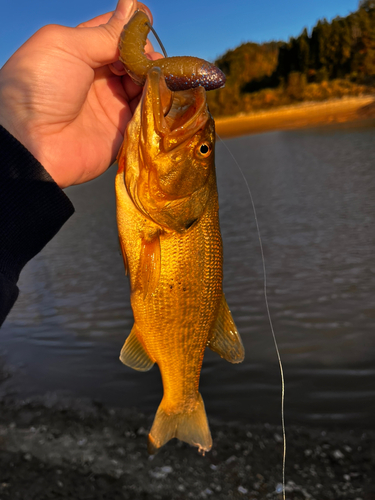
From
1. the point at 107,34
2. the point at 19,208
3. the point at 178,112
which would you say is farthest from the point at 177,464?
the point at 107,34

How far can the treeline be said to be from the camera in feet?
127

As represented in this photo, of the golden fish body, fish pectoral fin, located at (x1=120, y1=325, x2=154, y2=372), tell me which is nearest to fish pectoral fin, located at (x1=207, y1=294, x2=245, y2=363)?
the golden fish body

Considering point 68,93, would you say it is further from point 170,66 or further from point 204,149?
point 204,149

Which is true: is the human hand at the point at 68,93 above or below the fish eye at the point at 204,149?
above

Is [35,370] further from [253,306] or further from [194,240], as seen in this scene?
[194,240]

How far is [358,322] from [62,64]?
13.8ft

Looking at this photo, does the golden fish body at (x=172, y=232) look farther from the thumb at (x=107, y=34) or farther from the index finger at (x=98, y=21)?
the index finger at (x=98, y=21)

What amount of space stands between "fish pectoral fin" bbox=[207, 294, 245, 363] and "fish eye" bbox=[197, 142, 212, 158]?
2.74 feet

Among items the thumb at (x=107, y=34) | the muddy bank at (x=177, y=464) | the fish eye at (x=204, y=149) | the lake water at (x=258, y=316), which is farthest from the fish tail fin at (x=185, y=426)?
the thumb at (x=107, y=34)

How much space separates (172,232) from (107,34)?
50.4 inches

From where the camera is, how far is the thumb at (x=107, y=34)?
2.32m

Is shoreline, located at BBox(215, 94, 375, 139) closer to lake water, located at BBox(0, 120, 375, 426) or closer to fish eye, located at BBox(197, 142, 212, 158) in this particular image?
lake water, located at BBox(0, 120, 375, 426)

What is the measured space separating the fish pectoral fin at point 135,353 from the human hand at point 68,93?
3.85 ft

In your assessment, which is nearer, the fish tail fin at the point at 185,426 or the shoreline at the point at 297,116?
the fish tail fin at the point at 185,426
